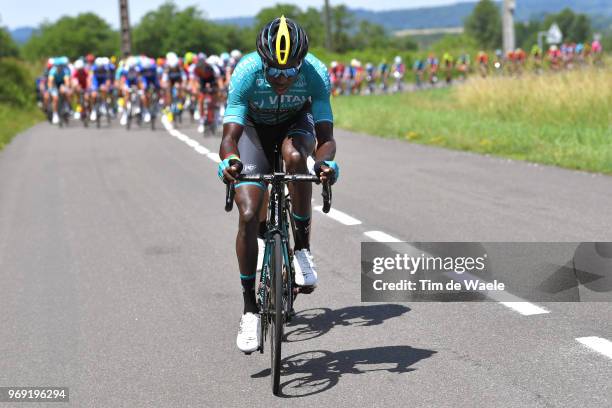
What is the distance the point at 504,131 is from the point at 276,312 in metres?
14.8

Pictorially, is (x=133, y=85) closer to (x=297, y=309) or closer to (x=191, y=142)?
(x=191, y=142)

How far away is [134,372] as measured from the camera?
534cm

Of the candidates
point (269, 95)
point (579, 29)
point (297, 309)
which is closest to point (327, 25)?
point (297, 309)

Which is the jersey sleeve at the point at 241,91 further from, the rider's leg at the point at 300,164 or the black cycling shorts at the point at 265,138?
the rider's leg at the point at 300,164

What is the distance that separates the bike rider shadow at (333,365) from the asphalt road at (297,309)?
1 cm

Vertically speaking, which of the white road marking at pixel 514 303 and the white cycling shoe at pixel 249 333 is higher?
the white cycling shoe at pixel 249 333

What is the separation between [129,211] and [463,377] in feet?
23.3

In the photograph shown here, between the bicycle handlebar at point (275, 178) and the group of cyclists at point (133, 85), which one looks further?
the group of cyclists at point (133, 85)

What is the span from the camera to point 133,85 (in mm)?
25438

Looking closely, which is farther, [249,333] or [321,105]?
[321,105]

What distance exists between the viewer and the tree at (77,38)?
121375 mm

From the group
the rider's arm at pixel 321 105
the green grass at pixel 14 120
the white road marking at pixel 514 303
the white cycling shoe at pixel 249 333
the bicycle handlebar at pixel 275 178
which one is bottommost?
the green grass at pixel 14 120

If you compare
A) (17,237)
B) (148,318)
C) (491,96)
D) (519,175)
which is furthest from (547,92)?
(148,318)

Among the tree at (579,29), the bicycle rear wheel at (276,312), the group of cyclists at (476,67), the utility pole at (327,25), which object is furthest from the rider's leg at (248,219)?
the tree at (579,29)
